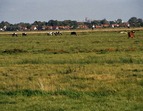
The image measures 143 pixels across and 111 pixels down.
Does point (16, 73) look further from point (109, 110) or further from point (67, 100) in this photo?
point (109, 110)

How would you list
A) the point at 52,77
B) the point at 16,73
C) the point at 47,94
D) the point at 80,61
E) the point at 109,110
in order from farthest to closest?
the point at 80,61
the point at 16,73
the point at 52,77
the point at 47,94
the point at 109,110

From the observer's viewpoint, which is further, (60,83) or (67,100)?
(60,83)

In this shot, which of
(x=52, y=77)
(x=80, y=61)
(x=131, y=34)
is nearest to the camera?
(x=52, y=77)

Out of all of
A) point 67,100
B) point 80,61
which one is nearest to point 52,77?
point 67,100

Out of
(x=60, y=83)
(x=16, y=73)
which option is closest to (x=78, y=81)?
(x=60, y=83)

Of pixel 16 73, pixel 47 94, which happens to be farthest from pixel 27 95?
pixel 16 73

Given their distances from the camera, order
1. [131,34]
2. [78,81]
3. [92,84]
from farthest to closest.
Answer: [131,34]
[78,81]
[92,84]

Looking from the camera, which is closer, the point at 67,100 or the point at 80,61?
the point at 67,100

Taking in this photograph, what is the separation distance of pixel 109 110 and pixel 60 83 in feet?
15.8

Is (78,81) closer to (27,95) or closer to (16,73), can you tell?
(27,95)

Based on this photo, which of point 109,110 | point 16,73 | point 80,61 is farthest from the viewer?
point 80,61

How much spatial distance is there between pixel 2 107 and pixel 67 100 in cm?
196

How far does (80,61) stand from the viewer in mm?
Result: 23656

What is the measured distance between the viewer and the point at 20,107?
10.5 meters
